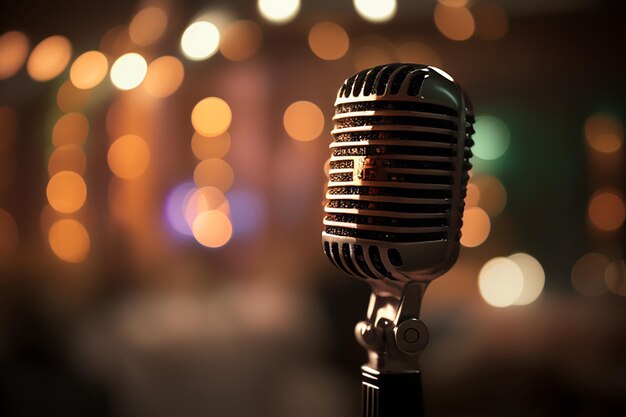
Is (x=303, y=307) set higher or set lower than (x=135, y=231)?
lower

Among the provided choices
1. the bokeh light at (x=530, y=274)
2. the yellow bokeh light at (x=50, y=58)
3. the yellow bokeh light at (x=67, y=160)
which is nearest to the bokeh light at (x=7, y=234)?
the yellow bokeh light at (x=67, y=160)

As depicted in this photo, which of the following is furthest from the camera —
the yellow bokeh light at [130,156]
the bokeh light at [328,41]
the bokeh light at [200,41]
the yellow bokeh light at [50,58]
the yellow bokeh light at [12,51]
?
the bokeh light at [328,41]

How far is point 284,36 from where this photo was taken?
172 inches

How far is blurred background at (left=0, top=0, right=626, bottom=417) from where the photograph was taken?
3531 mm

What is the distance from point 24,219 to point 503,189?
8.37 ft

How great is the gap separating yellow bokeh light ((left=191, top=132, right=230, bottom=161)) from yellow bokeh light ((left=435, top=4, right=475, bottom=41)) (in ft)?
4.32

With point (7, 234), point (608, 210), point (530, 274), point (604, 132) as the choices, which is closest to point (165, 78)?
point (7, 234)

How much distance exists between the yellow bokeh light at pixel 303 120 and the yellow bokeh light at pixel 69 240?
1.25 metres

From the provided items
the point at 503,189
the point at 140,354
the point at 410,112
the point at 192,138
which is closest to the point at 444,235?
the point at 410,112

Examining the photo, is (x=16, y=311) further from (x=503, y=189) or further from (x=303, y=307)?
(x=503, y=189)

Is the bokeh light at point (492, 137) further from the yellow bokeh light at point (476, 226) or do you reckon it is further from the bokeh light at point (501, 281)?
the bokeh light at point (501, 281)

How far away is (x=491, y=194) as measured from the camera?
14.7 feet

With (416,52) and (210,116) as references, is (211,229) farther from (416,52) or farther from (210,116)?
(416,52)

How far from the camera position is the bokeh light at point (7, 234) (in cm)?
383
